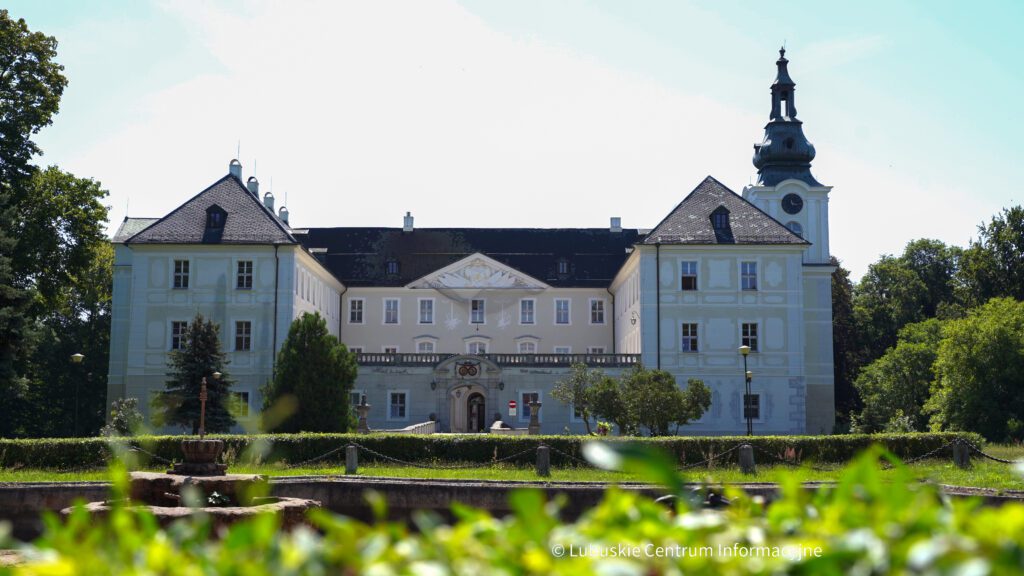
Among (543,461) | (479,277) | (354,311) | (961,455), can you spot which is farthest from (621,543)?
(354,311)

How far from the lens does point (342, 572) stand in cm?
236

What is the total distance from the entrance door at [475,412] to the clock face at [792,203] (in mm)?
17945

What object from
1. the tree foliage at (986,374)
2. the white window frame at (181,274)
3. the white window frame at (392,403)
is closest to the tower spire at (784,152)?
the tree foliage at (986,374)

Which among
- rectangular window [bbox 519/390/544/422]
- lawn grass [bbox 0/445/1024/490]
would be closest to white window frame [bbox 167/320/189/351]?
rectangular window [bbox 519/390/544/422]

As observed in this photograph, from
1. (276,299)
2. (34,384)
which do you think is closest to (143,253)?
(276,299)

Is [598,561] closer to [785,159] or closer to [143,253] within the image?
[143,253]

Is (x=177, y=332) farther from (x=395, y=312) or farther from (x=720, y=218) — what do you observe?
(x=720, y=218)

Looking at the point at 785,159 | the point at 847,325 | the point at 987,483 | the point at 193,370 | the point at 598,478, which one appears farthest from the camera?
the point at 847,325

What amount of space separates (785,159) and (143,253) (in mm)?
31002

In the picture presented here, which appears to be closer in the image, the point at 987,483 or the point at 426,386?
the point at 987,483

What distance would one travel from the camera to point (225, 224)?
1748 inches

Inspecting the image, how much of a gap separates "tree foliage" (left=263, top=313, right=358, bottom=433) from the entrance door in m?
12.9

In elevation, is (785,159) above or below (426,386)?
above

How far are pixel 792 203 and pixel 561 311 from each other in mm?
12727
